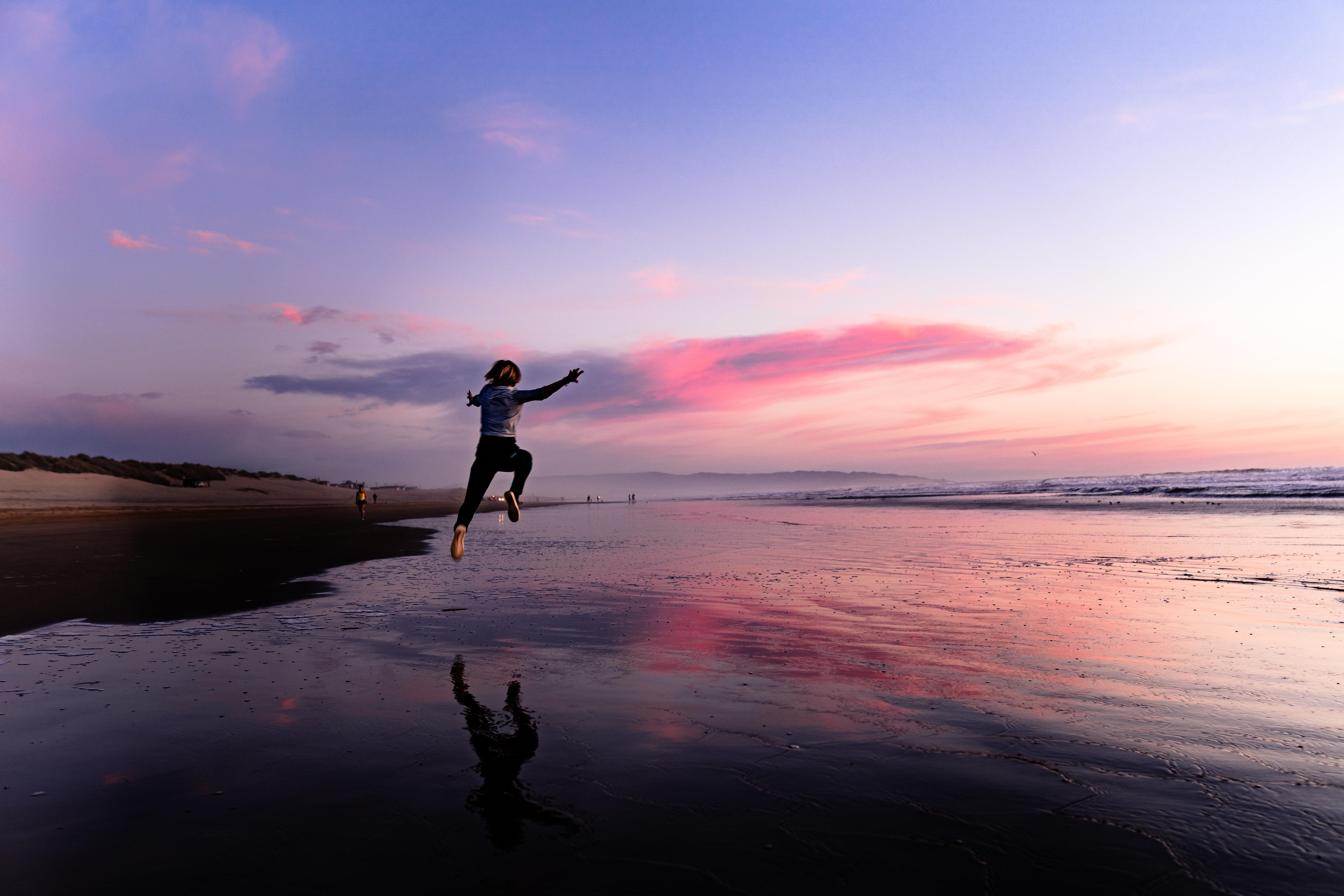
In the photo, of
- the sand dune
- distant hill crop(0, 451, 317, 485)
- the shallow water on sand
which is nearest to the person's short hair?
the shallow water on sand

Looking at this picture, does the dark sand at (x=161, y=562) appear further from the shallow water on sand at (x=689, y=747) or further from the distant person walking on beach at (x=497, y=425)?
the distant person walking on beach at (x=497, y=425)

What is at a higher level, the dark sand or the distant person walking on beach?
the distant person walking on beach

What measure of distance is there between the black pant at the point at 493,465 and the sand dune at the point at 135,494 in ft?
129

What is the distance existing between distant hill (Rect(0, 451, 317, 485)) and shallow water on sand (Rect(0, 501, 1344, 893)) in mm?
54977

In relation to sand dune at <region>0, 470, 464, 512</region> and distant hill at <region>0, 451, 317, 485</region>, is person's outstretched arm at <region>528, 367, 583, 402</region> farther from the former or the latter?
distant hill at <region>0, 451, 317, 485</region>

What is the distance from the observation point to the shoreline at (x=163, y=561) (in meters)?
9.78

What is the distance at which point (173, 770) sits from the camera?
4.14 metres

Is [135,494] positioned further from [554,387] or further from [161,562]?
[554,387]

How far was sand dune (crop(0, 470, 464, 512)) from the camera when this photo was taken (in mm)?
40562

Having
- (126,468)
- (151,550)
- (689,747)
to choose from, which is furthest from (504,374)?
(126,468)

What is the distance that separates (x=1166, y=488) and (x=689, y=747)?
6403 cm

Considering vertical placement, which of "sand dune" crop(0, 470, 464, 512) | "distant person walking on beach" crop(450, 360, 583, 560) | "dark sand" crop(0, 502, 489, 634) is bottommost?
"dark sand" crop(0, 502, 489, 634)

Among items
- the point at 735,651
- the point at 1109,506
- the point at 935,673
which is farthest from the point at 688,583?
the point at 1109,506

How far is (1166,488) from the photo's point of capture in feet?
182
